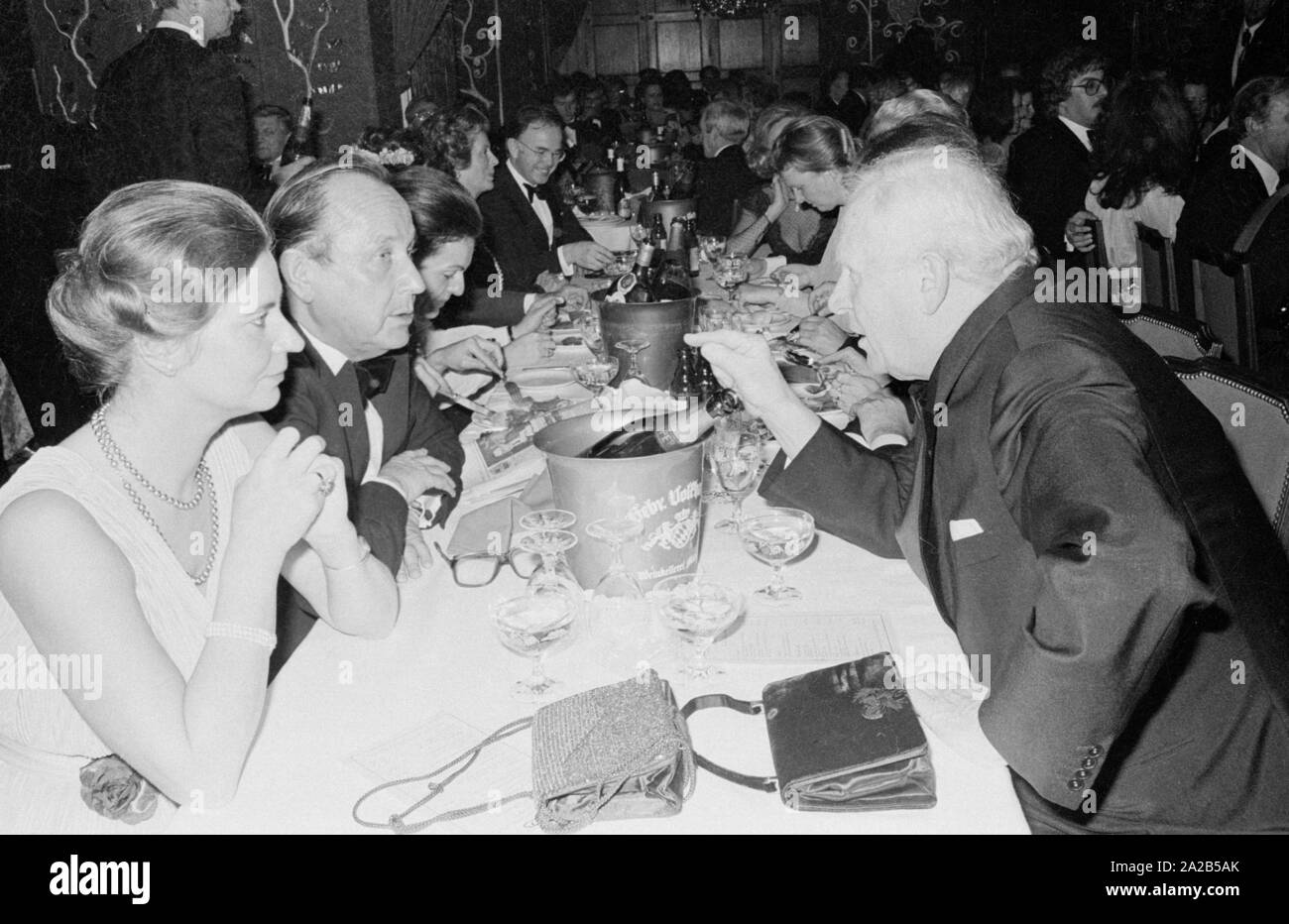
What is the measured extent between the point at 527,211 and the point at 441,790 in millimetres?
4365

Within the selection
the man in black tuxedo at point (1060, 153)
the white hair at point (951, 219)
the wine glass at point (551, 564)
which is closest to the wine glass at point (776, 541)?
the wine glass at point (551, 564)

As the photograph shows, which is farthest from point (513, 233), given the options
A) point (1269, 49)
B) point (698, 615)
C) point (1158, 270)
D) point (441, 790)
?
point (1269, 49)

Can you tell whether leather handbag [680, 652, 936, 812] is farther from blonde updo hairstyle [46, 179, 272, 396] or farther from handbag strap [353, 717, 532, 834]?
blonde updo hairstyle [46, 179, 272, 396]

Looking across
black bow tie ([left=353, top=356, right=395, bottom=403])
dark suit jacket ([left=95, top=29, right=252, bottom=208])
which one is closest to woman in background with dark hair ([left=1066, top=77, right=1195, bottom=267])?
black bow tie ([left=353, top=356, right=395, bottom=403])

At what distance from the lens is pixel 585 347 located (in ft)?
11.7

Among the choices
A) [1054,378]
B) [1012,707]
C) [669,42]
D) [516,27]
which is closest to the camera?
[1012,707]

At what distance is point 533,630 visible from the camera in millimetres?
1291

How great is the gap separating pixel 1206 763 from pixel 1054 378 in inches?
22.8

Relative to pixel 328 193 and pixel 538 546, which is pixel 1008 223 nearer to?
pixel 538 546

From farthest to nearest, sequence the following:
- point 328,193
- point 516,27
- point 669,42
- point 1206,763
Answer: point 669,42 < point 516,27 < point 328,193 < point 1206,763

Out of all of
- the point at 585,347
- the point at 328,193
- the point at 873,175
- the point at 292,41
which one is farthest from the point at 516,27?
the point at 873,175

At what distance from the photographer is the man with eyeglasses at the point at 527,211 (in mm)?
4957

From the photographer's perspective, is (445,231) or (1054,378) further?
(445,231)

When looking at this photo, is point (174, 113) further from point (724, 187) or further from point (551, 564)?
point (551, 564)
